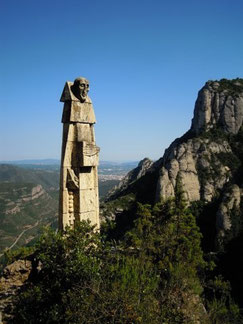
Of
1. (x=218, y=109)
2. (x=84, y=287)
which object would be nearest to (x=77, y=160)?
(x=84, y=287)

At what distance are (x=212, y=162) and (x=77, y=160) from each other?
3072 inches

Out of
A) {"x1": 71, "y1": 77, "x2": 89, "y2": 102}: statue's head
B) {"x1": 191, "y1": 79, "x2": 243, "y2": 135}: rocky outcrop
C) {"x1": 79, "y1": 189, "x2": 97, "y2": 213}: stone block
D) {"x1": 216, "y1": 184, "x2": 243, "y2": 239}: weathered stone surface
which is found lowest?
{"x1": 216, "y1": 184, "x2": 243, "y2": 239}: weathered stone surface

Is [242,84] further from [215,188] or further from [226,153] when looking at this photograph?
[215,188]

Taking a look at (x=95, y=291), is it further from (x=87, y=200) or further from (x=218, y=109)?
(x=218, y=109)

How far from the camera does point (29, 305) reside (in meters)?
8.66

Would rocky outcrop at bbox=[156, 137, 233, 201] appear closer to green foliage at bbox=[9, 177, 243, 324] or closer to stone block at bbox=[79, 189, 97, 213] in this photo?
stone block at bbox=[79, 189, 97, 213]

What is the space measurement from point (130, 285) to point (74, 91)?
20.9ft

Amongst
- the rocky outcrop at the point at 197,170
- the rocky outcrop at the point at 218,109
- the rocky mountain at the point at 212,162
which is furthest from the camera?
the rocky outcrop at the point at 218,109

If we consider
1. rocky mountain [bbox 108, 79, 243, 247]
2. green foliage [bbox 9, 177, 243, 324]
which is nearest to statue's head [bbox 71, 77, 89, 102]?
green foliage [bbox 9, 177, 243, 324]

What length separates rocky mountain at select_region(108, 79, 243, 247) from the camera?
6912 centimetres

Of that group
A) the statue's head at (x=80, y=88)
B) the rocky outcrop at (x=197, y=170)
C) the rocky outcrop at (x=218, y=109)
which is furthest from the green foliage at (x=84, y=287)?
the rocky outcrop at (x=218, y=109)

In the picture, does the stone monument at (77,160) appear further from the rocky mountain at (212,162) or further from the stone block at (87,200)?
the rocky mountain at (212,162)

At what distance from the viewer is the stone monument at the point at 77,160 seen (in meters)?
10.8

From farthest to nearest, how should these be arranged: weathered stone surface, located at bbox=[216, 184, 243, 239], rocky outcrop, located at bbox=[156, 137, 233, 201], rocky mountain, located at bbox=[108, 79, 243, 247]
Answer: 1. rocky outcrop, located at bbox=[156, 137, 233, 201]
2. rocky mountain, located at bbox=[108, 79, 243, 247]
3. weathered stone surface, located at bbox=[216, 184, 243, 239]
